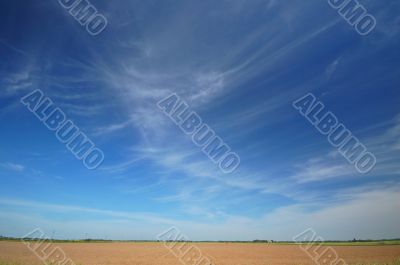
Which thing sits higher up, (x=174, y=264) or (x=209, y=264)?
(x=209, y=264)

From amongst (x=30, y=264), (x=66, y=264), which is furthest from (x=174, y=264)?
(x=30, y=264)

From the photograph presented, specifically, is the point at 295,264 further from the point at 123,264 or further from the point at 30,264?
the point at 30,264

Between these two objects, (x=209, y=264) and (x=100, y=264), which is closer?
(x=100, y=264)

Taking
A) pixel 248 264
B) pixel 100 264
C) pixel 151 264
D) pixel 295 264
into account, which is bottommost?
pixel 100 264

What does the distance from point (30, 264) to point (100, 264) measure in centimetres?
678

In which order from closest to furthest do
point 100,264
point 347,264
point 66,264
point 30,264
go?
point 30,264 < point 66,264 < point 100,264 < point 347,264

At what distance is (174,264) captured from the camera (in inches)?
1186

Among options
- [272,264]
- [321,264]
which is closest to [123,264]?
[272,264]

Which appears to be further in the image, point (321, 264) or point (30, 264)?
point (321, 264)

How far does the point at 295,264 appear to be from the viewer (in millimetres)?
32250

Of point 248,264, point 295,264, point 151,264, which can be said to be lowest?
point 151,264

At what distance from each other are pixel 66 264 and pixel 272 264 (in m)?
22.7

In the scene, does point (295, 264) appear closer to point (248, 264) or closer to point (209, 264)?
point (248, 264)

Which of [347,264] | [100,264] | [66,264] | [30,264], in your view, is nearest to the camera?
[30,264]
